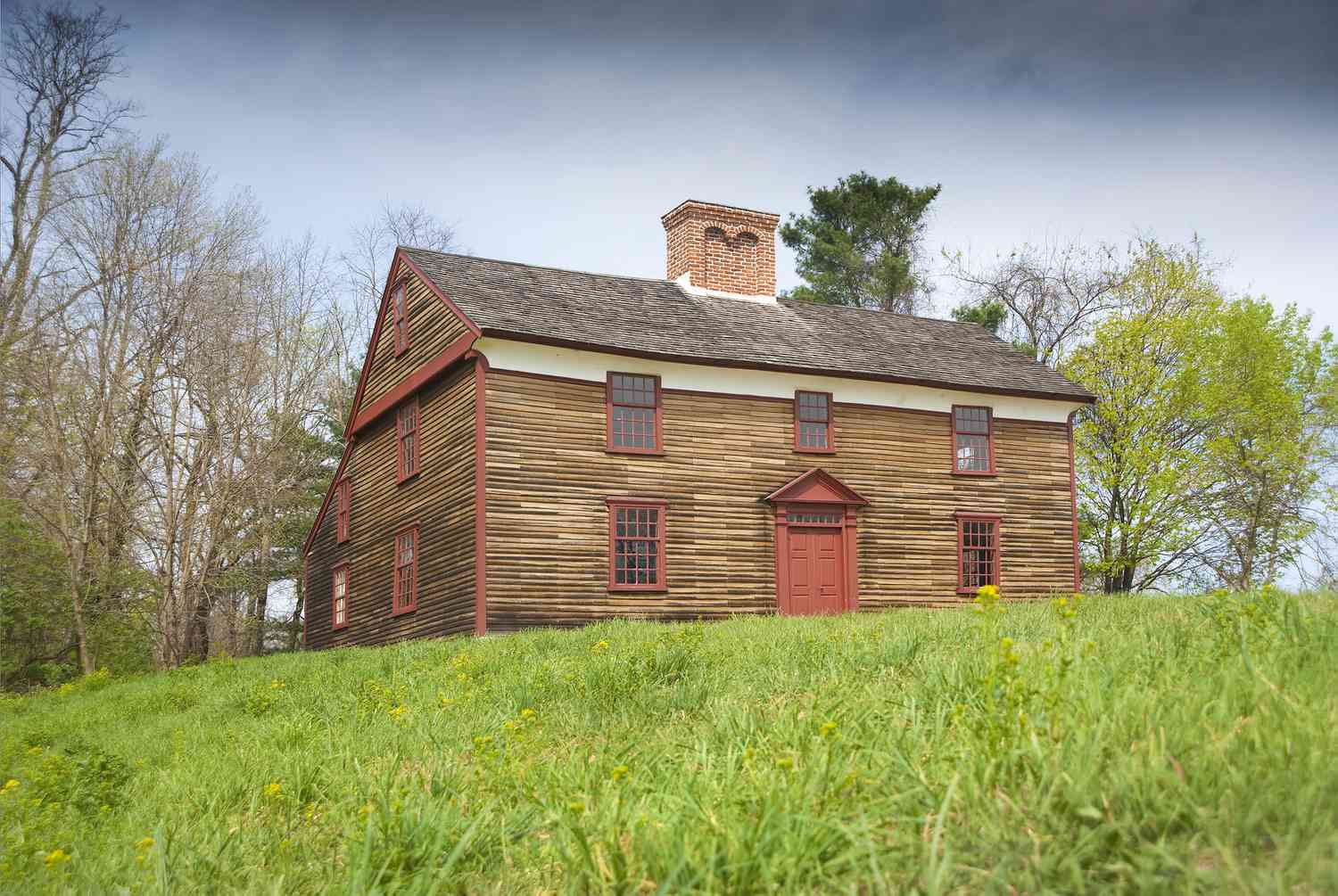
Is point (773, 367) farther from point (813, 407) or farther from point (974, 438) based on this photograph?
point (974, 438)

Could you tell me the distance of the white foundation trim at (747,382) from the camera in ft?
70.7

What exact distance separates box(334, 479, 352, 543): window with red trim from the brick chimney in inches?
385

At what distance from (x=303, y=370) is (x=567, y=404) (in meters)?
18.1

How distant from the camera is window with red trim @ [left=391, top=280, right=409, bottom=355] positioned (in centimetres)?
A: 2550

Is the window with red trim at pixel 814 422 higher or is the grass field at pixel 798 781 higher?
the window with red trim at pixel 814 422

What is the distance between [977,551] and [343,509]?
15576 millimetres

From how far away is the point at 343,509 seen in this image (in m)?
28.7

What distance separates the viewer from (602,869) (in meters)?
4.16

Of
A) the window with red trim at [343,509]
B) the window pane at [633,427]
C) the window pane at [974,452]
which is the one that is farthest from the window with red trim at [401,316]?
the window pane at [974,452]

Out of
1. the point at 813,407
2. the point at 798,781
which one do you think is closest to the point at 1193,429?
the point at 813,407

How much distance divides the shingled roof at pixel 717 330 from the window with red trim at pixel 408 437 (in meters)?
3.09

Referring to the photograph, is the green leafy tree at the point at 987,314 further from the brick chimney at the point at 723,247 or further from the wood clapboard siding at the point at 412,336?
the wood clapboard siding at the point at 412,336

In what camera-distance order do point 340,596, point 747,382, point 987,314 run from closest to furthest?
point 747,382, point 340,596, point 987,314

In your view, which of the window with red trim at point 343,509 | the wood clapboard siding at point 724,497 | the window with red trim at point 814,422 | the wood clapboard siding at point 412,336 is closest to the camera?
the wood clapboard siding at point 724,497
